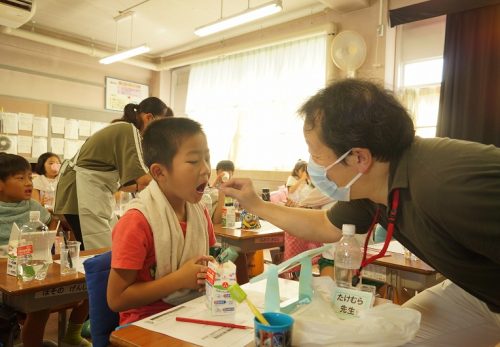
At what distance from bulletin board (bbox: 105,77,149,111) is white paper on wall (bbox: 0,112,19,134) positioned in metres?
1.53

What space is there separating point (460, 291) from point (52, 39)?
6.52m

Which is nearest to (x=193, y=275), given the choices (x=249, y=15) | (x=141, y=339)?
(x=141, y=339)

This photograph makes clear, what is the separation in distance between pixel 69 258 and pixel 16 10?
154 inches

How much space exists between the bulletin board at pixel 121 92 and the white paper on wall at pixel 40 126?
1.10 metres

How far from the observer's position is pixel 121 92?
288 inches

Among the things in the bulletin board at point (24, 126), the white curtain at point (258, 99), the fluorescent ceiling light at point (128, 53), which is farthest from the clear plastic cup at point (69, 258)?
the bulletin board at point (24, 126)

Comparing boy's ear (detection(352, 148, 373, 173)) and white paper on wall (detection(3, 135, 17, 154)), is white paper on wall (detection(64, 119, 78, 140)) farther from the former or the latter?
boy's ear (detection(352, 148, 373, 173))

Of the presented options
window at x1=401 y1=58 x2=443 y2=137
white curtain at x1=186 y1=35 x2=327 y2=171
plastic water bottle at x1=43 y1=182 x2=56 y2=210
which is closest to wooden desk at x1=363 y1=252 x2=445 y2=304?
window at x1=401 y1=58 x2=443 y2=137

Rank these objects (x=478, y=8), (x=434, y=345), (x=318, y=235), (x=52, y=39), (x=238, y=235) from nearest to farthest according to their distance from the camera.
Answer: (x=434, y=345) → (x=318, y=235) → (x=238, y=235) → (x=478, y=8) → (x=52, y=39)

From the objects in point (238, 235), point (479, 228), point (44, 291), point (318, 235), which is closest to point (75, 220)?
point (44, 291)

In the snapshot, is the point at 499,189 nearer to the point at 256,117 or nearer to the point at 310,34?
the point at 310,34

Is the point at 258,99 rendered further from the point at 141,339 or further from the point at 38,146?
the point at 141,339

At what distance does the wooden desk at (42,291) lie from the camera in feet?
5.36

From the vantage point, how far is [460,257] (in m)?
1.00
